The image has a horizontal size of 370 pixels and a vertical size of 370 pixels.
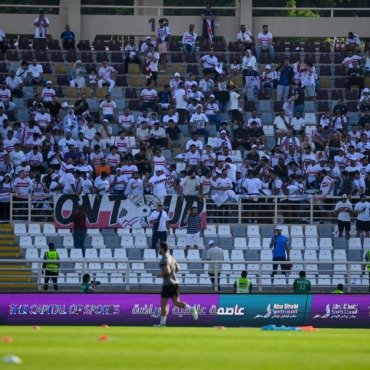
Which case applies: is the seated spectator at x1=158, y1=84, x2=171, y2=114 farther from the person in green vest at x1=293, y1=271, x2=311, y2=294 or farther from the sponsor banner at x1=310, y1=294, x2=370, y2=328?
the sponsor banner at x1=310, y1=294, x2=370, y2=328

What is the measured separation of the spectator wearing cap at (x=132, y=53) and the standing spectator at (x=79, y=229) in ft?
33.5

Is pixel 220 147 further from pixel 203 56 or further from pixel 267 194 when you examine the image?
pixel 203 56

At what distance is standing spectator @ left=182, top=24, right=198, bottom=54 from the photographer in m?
45.2

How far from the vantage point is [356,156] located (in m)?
38.2

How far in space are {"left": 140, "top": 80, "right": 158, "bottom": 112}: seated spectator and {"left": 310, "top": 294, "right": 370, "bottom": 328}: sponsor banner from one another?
12680 millimetres

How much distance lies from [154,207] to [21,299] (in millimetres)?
7501

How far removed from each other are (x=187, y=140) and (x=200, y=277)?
8.51 meters

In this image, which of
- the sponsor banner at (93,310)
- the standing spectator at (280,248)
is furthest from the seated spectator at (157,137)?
the sponsor banner at (93,310)

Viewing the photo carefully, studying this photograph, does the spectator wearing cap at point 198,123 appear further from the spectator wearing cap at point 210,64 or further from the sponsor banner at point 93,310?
the sponsor banner at point 93,310

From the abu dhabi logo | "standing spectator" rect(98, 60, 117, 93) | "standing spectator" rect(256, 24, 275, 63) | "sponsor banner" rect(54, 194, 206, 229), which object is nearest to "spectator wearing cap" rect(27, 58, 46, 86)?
"standing spectator" rect(98, 60, 117, 93)

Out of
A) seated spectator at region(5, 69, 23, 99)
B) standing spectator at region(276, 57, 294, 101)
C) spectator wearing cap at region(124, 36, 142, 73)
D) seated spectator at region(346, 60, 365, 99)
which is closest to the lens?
seated spectator at region(5, 69, 23, 99)

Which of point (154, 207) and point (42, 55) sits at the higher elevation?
point (42, 55)

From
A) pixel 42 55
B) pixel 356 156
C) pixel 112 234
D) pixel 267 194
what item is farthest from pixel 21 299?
pixel 42 55

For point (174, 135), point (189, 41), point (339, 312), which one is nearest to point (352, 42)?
point (189, 41)
